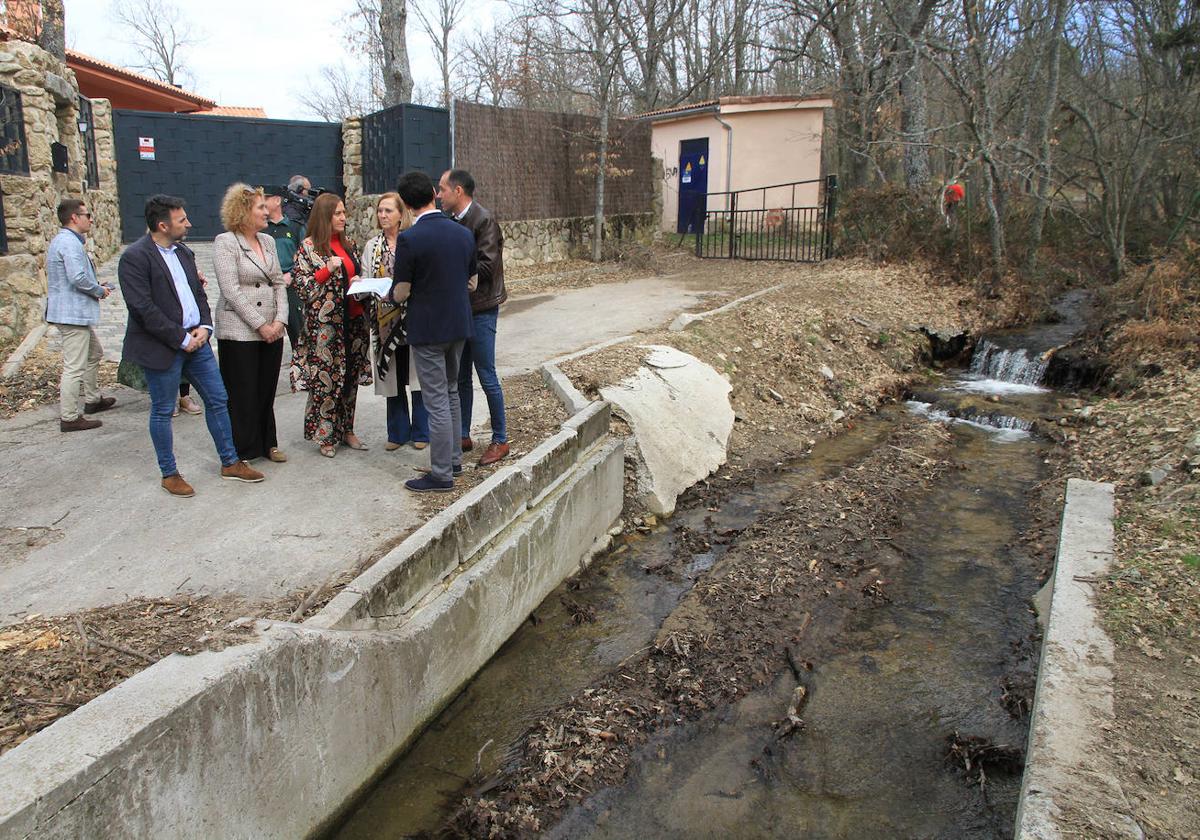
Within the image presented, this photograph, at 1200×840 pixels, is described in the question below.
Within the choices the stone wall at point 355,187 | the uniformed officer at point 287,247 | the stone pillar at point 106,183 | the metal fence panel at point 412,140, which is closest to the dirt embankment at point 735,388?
the uniformed officer at point 287,247

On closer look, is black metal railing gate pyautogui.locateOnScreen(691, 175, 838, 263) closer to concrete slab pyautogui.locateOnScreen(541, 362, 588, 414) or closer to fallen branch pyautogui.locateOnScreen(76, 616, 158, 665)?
concrete slab pyautogui.locateOnScreen(541, 362, 588, 414)

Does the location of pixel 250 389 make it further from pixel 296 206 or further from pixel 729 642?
pixel 729 642

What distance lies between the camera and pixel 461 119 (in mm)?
14508

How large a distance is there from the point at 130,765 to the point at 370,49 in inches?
851

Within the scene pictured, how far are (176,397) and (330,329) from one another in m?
1.09

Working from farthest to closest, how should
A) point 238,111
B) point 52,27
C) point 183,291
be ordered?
1. point 238,111
2. point 52,27
3. point 183,291

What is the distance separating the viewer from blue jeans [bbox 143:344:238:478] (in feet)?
17.0

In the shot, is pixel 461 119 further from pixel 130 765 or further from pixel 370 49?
pixel 130 765

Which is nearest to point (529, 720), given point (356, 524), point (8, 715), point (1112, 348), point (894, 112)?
point (356, 524)

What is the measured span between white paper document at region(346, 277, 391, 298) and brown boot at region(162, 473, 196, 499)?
60.7 inches

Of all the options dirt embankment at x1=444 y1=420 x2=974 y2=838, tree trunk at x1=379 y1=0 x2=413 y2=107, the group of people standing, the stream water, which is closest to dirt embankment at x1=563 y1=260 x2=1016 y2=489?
dirt embankment at x1=444 y1=420 x2=974 y2=838

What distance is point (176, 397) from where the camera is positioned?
534 centimetres

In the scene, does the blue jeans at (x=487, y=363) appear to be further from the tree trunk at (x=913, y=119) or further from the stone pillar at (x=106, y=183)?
the tree trunk at (x=913, y=119)

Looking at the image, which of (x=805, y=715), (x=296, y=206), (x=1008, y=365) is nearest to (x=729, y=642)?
(x=805, y=715)
